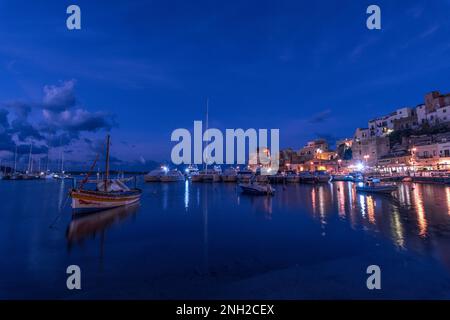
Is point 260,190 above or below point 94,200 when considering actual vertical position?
below

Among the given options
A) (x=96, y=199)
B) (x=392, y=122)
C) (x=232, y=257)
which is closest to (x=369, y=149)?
(x=392, y=122)

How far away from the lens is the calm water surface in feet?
22.1

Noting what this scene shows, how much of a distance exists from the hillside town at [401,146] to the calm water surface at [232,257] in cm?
5409

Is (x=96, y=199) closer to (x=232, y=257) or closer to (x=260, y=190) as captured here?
(x=232, y=257)

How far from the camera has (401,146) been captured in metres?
67.9

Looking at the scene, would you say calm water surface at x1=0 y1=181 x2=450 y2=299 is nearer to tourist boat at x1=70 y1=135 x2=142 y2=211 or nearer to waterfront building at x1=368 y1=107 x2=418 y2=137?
tourist boat at x1=70 y1=135 x2=142 y2=211

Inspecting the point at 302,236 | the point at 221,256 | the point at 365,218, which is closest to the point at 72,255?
the point at 221,256

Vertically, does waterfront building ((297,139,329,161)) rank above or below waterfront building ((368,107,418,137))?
below

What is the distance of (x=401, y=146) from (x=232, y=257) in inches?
3076

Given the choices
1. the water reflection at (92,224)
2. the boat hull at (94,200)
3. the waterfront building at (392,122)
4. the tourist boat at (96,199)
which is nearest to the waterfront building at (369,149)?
the waterfront building at (392,122)

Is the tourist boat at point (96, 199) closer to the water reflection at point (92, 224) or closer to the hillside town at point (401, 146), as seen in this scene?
the water reflection at point (92, 224)

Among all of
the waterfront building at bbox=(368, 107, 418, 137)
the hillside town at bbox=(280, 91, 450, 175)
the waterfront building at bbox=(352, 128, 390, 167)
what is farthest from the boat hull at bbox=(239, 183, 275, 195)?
the waterfront building at bbox=(368, 107, 418, 137)

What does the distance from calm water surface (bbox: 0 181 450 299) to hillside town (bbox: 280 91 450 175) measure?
5409 centimetres
